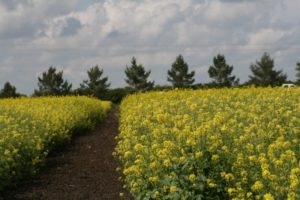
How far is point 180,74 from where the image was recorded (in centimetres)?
5269

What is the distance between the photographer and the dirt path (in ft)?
32.7

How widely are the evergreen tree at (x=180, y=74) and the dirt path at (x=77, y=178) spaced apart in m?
36.3

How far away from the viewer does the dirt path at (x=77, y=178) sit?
32.7 ft

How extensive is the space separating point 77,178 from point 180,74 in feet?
137

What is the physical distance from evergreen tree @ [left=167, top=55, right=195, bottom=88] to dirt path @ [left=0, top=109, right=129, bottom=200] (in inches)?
1431

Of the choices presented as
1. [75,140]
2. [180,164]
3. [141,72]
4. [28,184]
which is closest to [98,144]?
[75,140]

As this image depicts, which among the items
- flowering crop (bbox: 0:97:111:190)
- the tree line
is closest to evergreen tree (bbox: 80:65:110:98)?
the tree line

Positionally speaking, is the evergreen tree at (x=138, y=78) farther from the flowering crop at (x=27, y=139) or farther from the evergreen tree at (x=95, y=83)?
the flowering crop at (x=27, y=139)

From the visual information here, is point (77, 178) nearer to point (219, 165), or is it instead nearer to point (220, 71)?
point (219, 165)

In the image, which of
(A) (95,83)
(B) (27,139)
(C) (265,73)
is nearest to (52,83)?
(A) (95,83)

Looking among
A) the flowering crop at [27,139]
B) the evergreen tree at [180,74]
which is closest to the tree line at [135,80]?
the evergreen tree at [180,74]

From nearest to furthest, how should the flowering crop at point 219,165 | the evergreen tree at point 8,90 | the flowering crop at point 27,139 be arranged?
1. the flowering crop at point 219,165
2. the flowering crop at point 27,139
3. the evergreen tree at point 8,90

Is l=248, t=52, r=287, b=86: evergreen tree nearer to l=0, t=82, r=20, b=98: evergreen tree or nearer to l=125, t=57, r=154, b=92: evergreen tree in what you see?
l=125, t=57, r=154, b=92: evergreen tree

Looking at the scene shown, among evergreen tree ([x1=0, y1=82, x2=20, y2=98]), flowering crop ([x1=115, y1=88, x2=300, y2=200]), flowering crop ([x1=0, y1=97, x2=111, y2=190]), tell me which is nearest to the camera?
flowering crop ([x1=115, y1=88, x2=300, y2=200])
